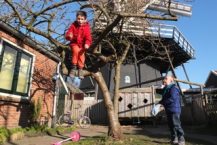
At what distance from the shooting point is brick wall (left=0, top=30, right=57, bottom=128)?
1085 cm

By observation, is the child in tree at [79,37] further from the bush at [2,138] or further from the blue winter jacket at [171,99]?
the bush at [2,138]

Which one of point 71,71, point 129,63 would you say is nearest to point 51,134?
point 71,71

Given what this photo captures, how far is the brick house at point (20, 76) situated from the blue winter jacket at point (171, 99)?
5.25 metres

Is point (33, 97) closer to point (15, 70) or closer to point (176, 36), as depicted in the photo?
point (15, 70)

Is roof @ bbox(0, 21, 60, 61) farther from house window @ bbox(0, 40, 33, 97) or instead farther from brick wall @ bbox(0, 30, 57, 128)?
house window @ bbox(0, 40, 33, 97)

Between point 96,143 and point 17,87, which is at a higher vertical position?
point 17,87

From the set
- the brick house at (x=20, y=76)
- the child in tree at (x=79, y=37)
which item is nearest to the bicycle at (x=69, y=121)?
the brick house at (x=20, y=76)

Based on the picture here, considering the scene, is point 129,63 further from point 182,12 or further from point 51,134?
point 51,134

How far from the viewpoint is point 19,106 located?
1173cm

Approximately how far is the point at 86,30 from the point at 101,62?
6.67ft

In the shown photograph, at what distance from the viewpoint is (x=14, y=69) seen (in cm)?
1130

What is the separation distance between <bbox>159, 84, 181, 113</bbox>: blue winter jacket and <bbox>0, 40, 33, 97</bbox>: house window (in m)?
5.32

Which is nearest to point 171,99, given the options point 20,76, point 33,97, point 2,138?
point 2,138

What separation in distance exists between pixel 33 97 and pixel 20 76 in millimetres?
1469
